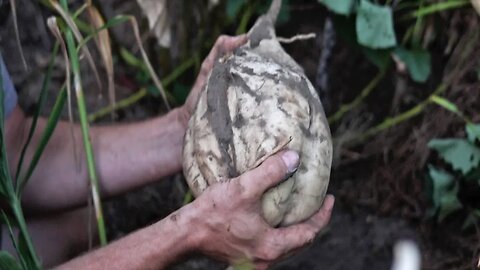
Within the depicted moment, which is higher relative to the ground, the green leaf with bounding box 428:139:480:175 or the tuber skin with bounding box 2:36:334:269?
the tuber skin with bounding box 2:36:334:269

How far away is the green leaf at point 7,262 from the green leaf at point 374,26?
874mm

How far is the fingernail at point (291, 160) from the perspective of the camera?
1028 mm

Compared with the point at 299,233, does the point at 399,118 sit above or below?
below

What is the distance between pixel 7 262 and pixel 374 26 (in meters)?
0.91

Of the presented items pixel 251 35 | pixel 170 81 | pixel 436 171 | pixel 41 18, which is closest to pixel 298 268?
pixel 436 171

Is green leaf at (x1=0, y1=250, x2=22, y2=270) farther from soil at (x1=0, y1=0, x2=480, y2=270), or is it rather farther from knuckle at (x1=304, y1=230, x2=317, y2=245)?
soil at (x1=0, y1=0, x2=480, y2=270)

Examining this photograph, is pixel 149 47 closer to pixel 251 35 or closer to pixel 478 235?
pixel 251 35

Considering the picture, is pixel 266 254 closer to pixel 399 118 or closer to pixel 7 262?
pixel 7 262

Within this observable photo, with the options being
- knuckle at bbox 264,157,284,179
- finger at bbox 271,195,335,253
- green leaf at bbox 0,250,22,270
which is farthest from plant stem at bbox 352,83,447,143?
green leaf at bbox 0,250,22,270

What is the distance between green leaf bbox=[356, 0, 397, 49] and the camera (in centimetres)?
161

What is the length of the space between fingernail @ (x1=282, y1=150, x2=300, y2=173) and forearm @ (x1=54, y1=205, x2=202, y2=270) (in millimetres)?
148

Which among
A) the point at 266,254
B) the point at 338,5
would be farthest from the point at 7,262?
the point at 338,5

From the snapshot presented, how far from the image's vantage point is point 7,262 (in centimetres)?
99

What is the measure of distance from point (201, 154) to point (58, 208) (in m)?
0.48
